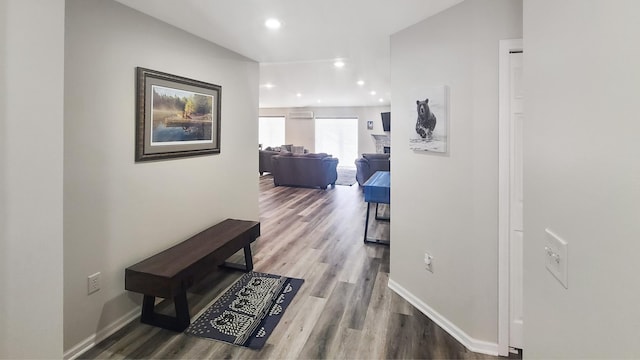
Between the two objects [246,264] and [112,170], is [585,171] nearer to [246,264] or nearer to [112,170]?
[112,170]

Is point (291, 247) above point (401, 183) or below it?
below

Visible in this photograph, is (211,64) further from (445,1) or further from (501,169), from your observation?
(501,169)

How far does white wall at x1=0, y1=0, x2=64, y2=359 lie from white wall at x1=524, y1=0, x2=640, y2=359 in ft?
5.82

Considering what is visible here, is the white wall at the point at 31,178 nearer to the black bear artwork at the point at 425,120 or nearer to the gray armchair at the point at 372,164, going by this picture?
the black bear artwork at the point at 425,120

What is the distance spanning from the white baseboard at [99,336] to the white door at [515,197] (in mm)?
2674

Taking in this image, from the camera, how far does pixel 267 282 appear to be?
2979 millimetres

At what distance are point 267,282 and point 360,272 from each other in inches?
37.8

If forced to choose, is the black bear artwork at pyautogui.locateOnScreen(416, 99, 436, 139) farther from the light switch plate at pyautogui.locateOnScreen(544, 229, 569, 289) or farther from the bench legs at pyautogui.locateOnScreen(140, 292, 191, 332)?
the bench legs at pyautogui.locateOnScreen(140, 292, 191, 332)

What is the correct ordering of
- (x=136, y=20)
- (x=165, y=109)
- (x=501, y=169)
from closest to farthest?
(x=501, y=169), (x=136, y=20), (x=165, y=109)

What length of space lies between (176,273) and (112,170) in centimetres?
84

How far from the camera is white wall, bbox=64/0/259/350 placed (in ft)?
6.33

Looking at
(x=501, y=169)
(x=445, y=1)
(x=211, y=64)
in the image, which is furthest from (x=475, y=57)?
(x=211, y=64)

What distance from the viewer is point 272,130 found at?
12242 mm

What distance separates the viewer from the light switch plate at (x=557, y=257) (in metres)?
0.80
